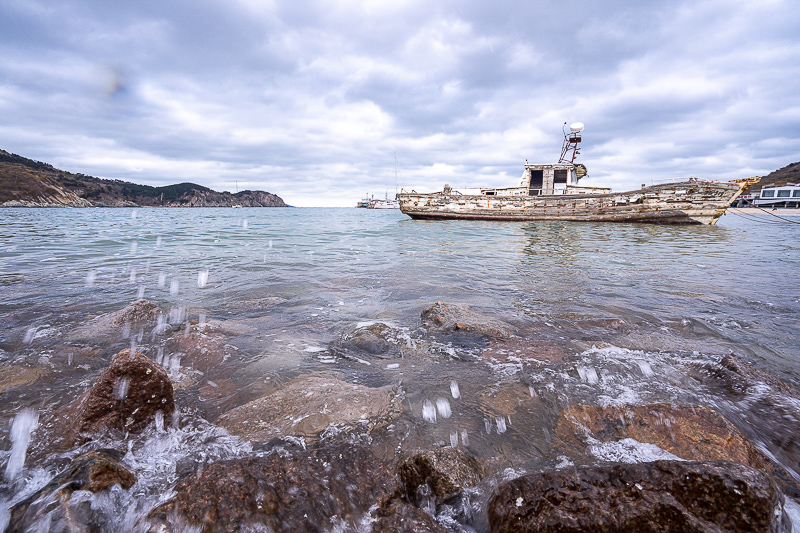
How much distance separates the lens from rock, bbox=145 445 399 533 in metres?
1.60

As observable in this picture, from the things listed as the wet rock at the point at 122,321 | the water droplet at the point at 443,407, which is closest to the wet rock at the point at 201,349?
the wet rock at the point at 122,321

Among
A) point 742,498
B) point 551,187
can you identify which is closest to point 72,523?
point 742,498

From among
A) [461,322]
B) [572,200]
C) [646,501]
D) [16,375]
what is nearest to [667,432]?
[646,501]

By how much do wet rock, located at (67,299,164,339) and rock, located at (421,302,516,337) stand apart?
4.08 m

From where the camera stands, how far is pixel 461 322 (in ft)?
14.7

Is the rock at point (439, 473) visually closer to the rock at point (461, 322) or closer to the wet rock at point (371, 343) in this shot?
the wet rock at point (371, 343)

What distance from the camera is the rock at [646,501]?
1.47m

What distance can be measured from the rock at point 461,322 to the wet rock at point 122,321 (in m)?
4.08

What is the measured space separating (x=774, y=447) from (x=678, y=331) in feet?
8.04

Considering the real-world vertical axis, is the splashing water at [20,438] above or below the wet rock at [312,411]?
above

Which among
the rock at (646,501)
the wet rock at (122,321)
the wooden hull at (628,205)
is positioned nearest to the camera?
the rock at (646,501)

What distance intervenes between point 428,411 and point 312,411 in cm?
98

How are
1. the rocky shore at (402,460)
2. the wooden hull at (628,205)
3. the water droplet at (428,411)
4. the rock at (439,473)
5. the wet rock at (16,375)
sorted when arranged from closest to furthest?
the rocky shore at (402,460) < the rock at (439,473) < the water droplet at (428,411) < the wet rock at (16,375) < the wooden hull at (628,205)

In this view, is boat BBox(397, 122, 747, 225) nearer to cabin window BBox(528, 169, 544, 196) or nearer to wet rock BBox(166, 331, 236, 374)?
cabin window BBox(528, 169, 544, 196)
